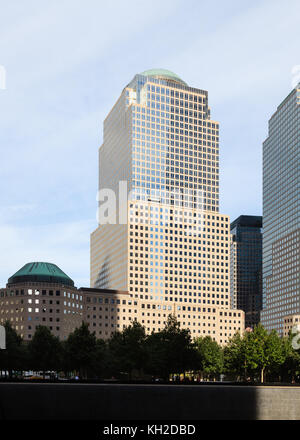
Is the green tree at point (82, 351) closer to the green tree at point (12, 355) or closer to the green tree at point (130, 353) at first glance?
the green tree at point (130, 353)

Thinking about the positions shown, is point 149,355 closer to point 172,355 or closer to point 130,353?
point 130,353

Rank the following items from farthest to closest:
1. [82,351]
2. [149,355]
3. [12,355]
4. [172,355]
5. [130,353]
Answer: [12,355], [82,351], [172,355], [130,353], [149,355]

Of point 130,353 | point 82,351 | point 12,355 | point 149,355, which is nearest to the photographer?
point 149,355

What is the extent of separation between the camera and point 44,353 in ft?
411

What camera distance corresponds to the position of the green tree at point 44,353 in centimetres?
12525

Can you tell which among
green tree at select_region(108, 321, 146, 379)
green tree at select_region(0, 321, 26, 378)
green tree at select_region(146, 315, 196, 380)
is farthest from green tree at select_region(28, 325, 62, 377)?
green tree at select_region(146, 315, 196, 380)

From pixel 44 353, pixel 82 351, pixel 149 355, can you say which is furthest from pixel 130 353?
pixel 44 353

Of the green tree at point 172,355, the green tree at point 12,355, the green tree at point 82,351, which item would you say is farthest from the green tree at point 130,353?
the green tree at point 12,355

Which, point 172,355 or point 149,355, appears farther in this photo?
point 172,355

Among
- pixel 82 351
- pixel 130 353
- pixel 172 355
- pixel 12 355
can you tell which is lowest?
pixel 12 355

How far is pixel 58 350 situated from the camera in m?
127

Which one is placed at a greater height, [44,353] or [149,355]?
[149,355]
